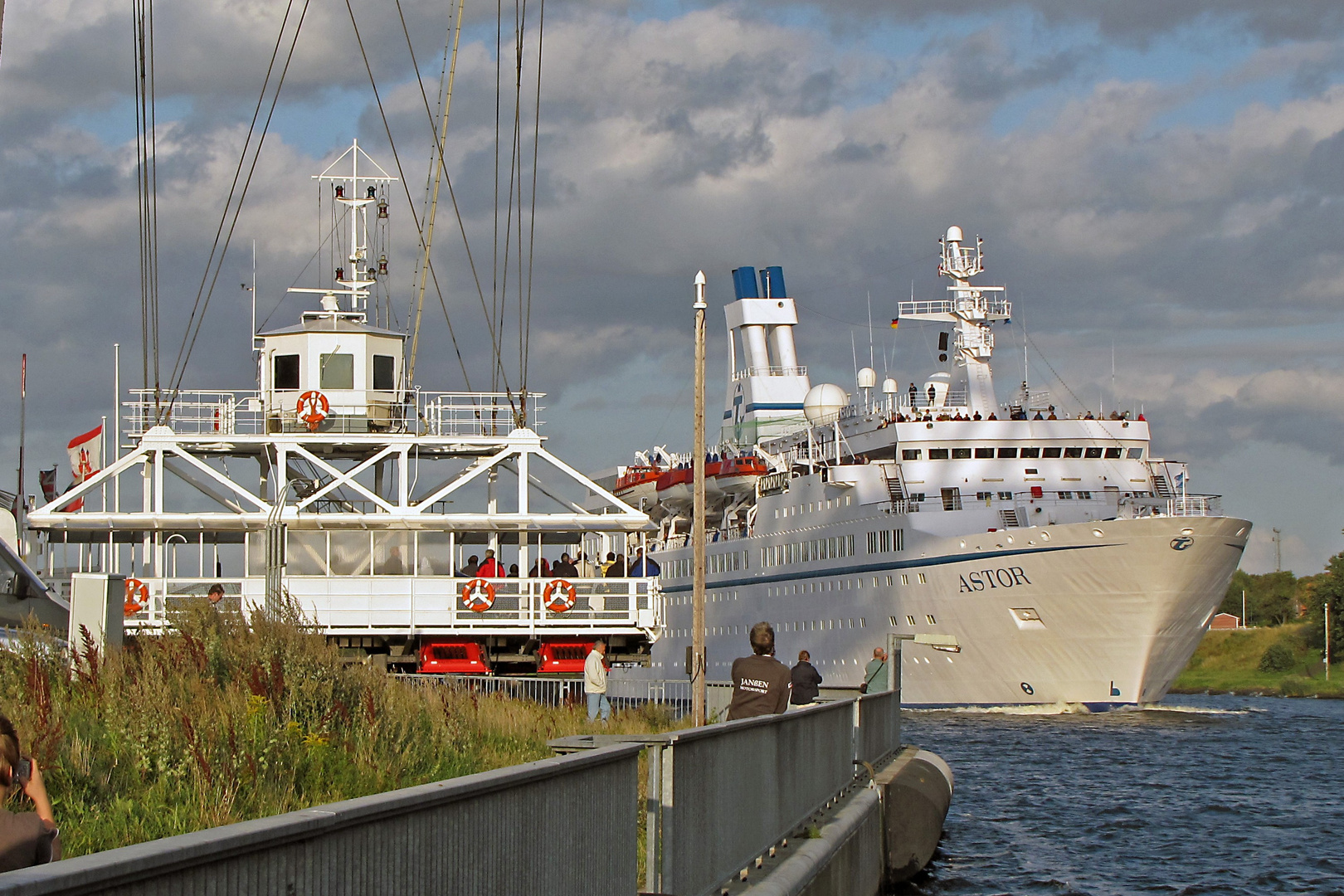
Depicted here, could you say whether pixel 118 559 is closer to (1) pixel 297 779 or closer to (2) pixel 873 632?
(1) pixel 297 779

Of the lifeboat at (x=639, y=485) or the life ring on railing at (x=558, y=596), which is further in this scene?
the lifeboat at (x=639, y=485)

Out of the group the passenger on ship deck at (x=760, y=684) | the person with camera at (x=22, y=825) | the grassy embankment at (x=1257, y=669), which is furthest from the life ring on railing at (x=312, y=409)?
the grassy embankment at (x=1257, y=669)

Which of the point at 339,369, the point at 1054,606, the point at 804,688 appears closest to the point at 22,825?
the point at 804,688

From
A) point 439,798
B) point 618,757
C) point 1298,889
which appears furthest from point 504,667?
point 439,798

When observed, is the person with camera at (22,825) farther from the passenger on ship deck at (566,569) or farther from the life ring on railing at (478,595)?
the passenger on ship deck at (566,569)

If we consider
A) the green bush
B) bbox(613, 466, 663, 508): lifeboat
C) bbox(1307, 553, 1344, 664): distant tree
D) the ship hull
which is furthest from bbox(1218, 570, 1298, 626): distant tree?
the ship hull

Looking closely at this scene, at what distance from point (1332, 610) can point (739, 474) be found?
49.5m

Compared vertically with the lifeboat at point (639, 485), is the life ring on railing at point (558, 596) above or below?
below

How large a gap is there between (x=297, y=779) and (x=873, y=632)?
135ft

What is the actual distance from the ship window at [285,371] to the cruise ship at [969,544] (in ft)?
68.5

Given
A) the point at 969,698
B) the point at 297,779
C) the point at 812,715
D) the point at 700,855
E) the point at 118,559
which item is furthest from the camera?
the point at 969,698

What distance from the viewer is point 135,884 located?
3.49 metres

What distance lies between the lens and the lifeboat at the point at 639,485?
6631 centimetres

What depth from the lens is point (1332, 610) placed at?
93.4 m
